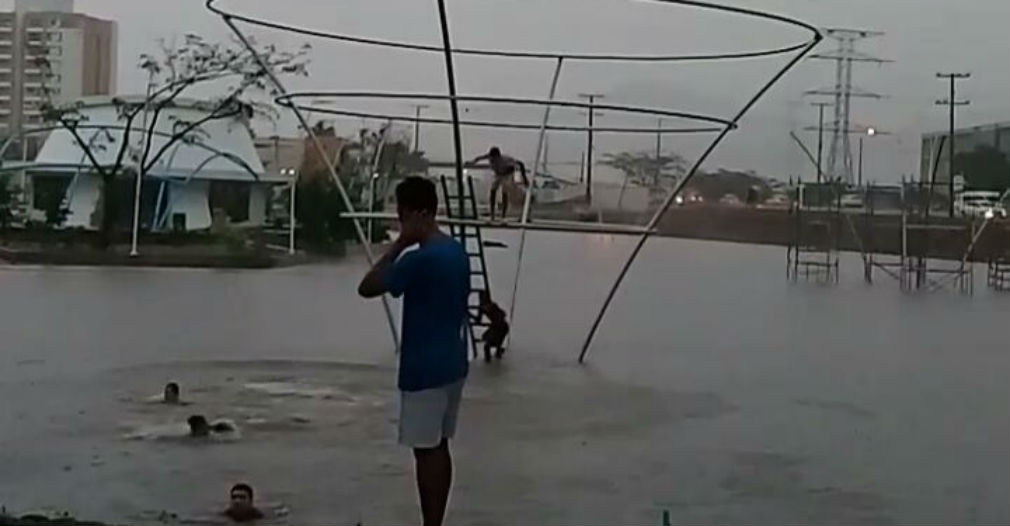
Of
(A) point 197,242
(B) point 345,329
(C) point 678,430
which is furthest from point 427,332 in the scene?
(A) point 197,242

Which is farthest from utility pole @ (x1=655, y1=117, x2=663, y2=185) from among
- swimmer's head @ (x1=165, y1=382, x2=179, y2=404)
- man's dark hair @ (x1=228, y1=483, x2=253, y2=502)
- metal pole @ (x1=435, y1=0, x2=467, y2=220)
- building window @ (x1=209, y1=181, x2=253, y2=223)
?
building window @ (x1=209, y1=181, x2=253, y2=223)

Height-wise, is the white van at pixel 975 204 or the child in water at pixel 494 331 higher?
the white van at pixel 975 204

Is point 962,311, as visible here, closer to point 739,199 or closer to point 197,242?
point 739,199

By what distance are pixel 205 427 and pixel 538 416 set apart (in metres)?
2.01

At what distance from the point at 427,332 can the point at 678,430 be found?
14.1ft

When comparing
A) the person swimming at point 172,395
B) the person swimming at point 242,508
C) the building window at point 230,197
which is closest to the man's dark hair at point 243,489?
the person swimming at point 242,508

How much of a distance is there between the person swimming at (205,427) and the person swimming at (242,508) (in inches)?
84.3

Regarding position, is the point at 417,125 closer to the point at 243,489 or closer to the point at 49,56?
the point at 243,489

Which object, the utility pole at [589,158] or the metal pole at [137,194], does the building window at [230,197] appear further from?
the utility pole at [589,158]

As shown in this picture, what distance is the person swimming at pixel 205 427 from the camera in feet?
27.1

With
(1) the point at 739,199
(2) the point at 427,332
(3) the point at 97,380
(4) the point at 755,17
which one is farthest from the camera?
(1) the point at 739,199

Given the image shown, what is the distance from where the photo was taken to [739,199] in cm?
3325

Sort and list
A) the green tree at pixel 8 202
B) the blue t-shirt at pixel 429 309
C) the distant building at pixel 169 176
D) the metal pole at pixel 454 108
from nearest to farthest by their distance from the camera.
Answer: the blue t-shirt at pixel 429 309 → the metal pole at pixel 454 108 → the green tree at pixel 8 202 → the distant building at pixel 169 176

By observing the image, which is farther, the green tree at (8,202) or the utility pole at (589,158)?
the green tree at (8,202)
